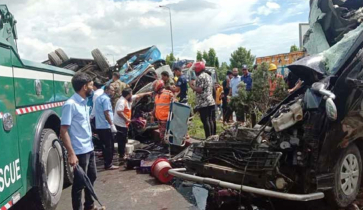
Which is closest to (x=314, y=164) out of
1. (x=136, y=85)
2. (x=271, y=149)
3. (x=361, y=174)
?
(x=271, y=149)

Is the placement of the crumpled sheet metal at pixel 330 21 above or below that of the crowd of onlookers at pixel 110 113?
above

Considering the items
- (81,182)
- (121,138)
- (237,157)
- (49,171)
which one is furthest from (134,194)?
(121,138)

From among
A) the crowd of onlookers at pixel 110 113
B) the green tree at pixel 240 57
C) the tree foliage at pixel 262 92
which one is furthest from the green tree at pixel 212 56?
the tree foliage at pixel 262 92

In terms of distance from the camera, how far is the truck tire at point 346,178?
4129mm

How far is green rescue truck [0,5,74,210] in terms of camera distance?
10.3 ft

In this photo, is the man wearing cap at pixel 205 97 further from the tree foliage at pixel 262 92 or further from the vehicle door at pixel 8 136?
the vehicle door at pixel 8 136

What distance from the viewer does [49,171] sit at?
14.6 feet

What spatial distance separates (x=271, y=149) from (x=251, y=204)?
90 cm

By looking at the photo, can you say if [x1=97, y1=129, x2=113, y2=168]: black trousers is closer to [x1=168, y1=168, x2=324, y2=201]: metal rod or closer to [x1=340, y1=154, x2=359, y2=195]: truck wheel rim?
[x1=168, y1=168, x2=324, y2=201]: metal rod

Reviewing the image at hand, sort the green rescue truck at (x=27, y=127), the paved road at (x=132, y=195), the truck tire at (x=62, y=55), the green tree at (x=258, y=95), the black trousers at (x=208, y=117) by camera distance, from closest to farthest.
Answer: the green rescue truck at (x=27, y=127) → the paved road at (x=132, y=195) → the black trousers at (x=208, y=117) → the green tree at (x=258, y=95) → the truck tire at (x=62, y=55)

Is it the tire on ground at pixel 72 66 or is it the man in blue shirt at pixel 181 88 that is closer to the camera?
the man in blue shirt at pixel 181 88

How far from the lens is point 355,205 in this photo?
4406 mm

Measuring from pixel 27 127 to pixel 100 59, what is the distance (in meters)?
7.69

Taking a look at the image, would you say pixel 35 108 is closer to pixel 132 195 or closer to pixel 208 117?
pixel 132 195
